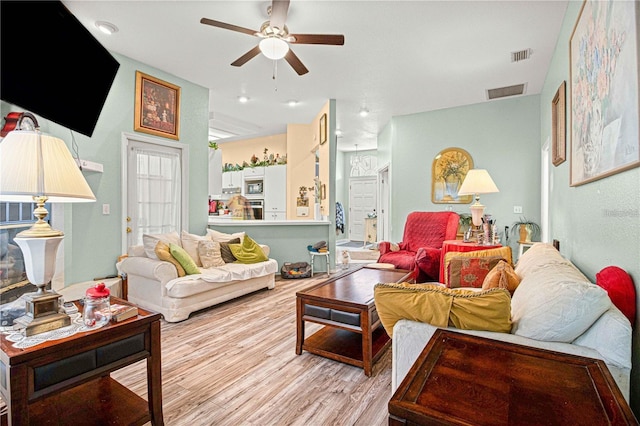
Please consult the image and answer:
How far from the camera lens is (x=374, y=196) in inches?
364

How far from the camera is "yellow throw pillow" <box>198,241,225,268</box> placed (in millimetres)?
3787

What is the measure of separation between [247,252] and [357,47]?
2.80 meters

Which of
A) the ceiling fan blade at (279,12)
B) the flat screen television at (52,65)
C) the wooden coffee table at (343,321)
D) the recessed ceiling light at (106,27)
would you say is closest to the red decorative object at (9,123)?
the flat screen television at (52,65)

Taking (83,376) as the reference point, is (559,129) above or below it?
above

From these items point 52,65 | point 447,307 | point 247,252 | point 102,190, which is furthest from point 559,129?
point 102,190

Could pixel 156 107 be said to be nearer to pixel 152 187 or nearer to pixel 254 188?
pixel 152 187

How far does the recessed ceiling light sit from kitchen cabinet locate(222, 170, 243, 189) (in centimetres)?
434

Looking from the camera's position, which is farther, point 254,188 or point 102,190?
point 254,188

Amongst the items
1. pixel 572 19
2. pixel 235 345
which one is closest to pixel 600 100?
pixel 572 19

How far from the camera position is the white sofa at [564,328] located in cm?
111

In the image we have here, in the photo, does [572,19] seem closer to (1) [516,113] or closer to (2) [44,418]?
(1) [516,113]

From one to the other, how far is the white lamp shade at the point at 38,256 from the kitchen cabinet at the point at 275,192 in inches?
208

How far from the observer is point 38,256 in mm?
1330

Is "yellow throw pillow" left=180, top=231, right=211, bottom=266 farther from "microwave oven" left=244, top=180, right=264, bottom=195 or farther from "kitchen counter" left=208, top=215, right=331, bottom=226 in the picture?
"microwave oven" left=244, top=180, right=264, bottom=195
